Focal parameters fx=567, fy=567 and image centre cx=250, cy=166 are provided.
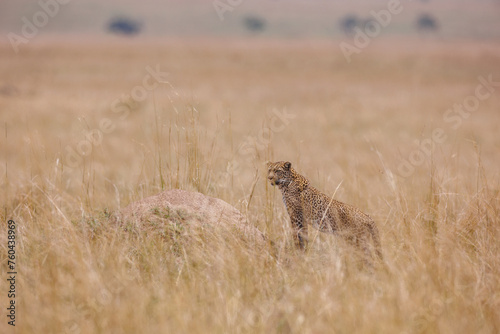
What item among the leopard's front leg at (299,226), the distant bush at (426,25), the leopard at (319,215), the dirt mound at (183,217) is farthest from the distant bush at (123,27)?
the leopard's front leg at (299,226)

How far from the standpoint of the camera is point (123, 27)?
88875 mm

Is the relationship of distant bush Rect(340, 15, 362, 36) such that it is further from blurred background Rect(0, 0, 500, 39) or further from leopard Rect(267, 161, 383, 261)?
leopard Rect(267, 161, 383, 261)

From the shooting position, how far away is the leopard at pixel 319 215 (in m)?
4.27

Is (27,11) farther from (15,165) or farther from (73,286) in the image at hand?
(73,286)

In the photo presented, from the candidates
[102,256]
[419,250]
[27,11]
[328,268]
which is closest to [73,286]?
[102,256]

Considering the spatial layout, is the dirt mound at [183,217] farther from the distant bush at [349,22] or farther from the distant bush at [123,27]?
the distant bush at [349,22]

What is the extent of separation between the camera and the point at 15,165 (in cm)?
1068

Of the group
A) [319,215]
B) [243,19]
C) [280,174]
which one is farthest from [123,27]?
[319,215]

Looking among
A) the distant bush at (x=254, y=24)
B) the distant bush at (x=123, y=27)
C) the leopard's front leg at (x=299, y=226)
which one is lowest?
the leopard's front leg at (x=299, y=226)

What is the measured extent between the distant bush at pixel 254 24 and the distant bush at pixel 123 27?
1759 cm

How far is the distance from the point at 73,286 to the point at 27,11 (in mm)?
98528

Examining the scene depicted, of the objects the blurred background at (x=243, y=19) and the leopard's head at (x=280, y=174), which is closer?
the leopard's head at (x=280, y=174)

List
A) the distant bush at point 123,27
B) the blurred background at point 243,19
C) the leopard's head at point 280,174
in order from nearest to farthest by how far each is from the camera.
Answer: the leopard's head at point 280,174 → the distant bush at point 123,27 → the blurred background at point 243,19

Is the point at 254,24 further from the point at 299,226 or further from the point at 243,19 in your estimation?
the point at 299,226
